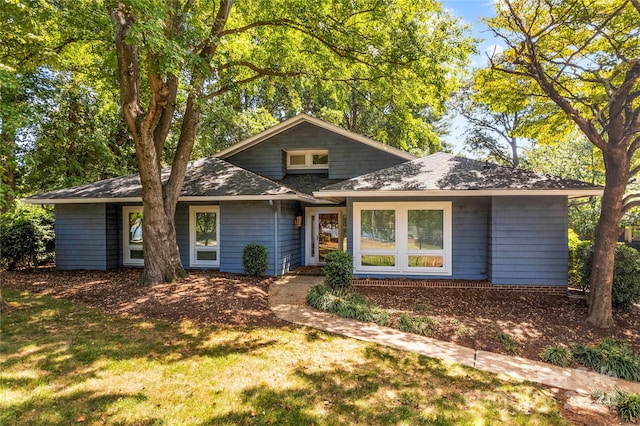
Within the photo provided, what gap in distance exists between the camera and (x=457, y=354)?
17.5 feet

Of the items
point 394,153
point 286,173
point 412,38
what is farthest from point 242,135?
point 412,38

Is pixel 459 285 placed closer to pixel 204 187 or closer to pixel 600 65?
pixel 600 65

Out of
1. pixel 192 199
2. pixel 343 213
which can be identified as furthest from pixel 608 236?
pixel 192 199

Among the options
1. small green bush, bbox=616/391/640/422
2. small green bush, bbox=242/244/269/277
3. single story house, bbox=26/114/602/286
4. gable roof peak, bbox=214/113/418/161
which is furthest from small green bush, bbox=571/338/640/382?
gable roof peak, bbox=214/113/418/161

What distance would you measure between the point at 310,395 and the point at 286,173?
11.4m

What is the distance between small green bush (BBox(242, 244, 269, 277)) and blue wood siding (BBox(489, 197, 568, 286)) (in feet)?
21.7

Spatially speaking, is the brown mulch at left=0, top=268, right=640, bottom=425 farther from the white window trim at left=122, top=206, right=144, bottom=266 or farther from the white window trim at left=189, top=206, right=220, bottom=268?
the white window trim at left=122, top=206, right=144, bottom=266

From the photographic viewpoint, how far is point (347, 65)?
11.0 meters

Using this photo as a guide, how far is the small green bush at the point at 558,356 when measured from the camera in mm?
5188

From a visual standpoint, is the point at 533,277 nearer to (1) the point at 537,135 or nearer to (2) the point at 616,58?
(1) the point at 537,135

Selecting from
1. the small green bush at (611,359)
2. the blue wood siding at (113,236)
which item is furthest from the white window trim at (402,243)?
the blue wood siding at (113,236)

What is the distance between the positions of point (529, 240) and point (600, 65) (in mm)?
4425

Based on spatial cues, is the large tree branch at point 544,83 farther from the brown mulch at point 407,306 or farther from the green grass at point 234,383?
the green grass at point 234,383

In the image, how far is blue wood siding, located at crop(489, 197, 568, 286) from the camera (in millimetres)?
9039
